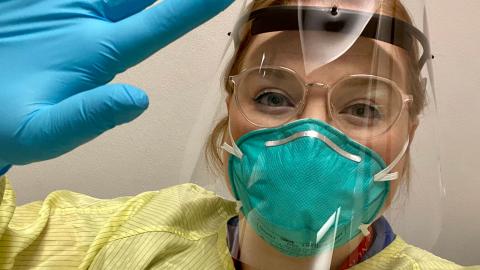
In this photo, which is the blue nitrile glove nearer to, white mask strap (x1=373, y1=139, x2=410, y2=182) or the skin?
the skin

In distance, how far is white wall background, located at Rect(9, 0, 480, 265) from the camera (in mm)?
1172

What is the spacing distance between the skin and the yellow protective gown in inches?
4.5

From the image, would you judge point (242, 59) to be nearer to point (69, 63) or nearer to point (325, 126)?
point (325, 126)

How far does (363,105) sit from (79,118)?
439 mm

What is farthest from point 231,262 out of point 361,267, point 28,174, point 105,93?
point 28,174

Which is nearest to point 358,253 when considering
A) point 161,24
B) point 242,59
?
point 242,59

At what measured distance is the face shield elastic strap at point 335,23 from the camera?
0.77m

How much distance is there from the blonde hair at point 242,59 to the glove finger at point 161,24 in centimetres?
20

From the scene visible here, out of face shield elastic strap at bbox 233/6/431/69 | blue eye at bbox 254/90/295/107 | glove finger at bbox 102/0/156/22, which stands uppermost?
glove finger at bbox 102/0/156/22

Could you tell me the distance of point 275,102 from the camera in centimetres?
86

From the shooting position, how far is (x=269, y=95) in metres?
0.87

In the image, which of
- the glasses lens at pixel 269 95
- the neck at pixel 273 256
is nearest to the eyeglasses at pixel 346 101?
the glasses lens at pixel 269 95

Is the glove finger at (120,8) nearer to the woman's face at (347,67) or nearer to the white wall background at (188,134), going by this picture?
the woman's face at (347,67)

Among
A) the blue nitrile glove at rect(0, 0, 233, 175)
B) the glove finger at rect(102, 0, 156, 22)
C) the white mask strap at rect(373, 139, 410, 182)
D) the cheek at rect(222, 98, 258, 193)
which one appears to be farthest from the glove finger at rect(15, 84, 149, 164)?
the white mask strap at rect(373, 139, 410, 182)
